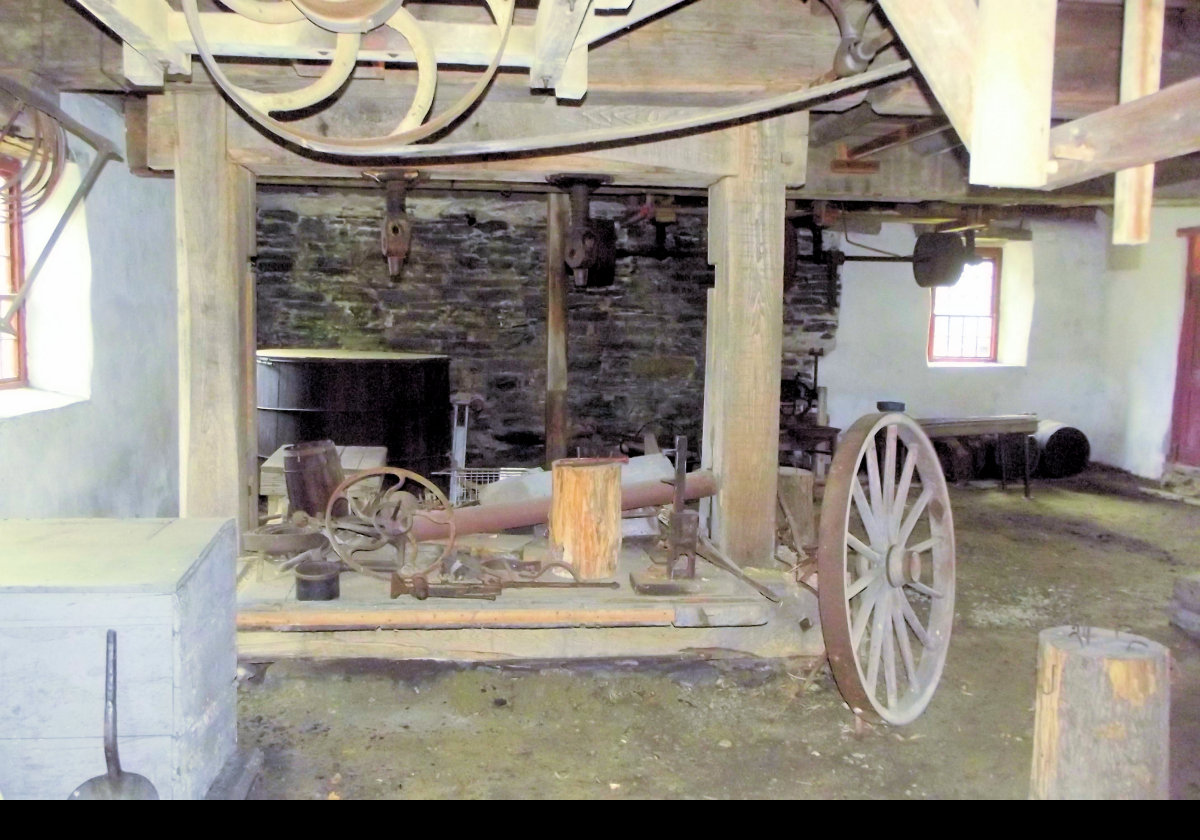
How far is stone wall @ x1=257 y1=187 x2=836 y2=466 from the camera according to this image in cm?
835

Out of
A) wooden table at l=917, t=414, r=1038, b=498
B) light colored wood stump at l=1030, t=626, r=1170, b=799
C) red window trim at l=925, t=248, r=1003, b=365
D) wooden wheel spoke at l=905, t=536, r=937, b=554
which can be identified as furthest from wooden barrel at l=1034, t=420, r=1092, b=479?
light colored wood stump at l=1030, t=626, r=1170, b=799

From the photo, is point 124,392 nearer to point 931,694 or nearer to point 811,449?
point 931,694

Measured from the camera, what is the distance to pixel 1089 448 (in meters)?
9.34

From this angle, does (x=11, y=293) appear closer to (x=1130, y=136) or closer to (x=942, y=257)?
(x=1130, y=136)

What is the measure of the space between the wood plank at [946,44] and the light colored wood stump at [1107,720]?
4.47 feet

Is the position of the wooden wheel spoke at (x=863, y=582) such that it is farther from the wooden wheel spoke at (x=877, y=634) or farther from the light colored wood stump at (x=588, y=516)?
the light colored wood stump at (x=588, y=516)

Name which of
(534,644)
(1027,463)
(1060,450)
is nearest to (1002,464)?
(1027,463)

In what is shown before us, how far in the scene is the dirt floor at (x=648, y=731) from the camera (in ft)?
9.61

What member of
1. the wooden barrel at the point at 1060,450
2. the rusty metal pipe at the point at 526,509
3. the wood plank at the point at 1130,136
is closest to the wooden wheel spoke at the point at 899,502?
the rusty metal pipe at the point at 526,509

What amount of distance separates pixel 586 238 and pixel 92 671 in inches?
133

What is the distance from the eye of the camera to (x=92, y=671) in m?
2.33

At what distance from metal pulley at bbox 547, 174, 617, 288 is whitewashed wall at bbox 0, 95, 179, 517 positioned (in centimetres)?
223

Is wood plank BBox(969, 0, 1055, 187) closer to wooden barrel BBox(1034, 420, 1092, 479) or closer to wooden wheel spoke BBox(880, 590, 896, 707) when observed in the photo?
wooden wheel spoke BBox(880, 590, 896, 707)
